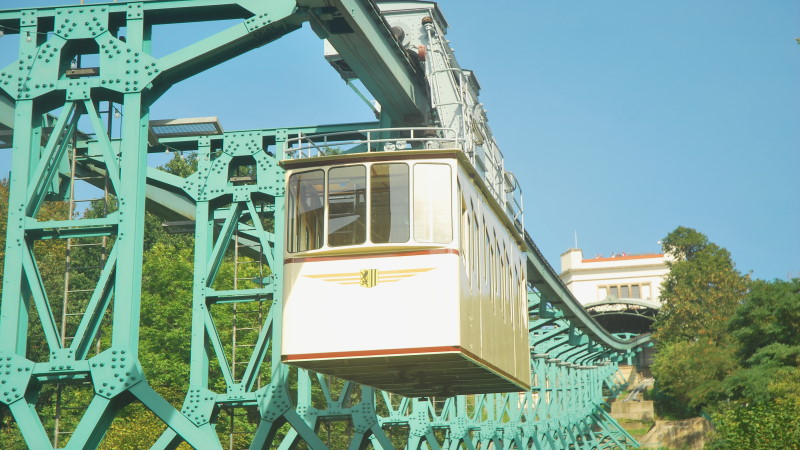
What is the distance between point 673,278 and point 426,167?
57208mm

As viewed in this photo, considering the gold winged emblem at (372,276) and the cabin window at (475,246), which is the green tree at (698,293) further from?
the gold winged emblem at (372,276)

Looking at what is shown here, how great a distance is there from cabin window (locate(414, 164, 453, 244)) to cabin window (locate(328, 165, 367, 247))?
1.94 feet

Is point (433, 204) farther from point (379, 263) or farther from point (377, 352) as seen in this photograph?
point (377, 352)

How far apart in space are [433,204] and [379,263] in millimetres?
899

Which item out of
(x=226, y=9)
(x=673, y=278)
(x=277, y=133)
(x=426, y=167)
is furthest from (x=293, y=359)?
(x=673, y=278)

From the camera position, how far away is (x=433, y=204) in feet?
39.0

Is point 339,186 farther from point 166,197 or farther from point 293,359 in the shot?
point 166,197

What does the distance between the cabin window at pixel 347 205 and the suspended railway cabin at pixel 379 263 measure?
11 mm

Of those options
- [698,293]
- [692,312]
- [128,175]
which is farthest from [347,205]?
[698,293]

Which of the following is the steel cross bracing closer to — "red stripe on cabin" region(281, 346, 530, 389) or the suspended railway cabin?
"red stripe on cabin" region(281, 346, 530, 389)

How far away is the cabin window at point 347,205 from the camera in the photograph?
1189cm

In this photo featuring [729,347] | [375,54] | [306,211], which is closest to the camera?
[306,211]

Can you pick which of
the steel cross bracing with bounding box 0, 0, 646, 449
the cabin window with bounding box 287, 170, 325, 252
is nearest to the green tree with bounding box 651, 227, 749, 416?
the steel cross bracing with bounding box 0, 0, 646, 449

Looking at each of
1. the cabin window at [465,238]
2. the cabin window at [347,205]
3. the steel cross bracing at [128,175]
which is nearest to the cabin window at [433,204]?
the cabin window at [465,238]
